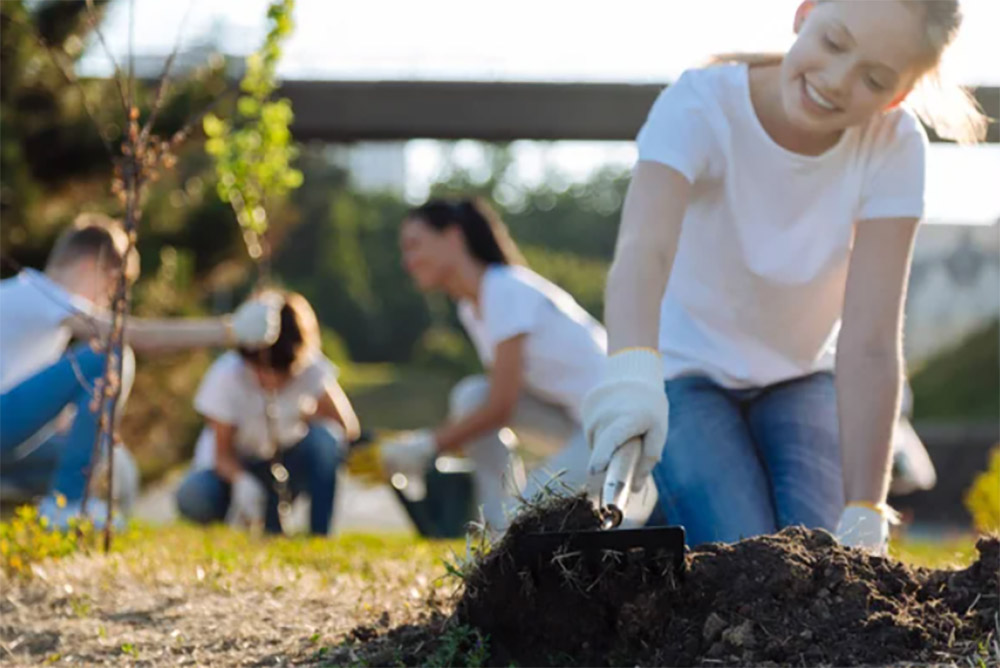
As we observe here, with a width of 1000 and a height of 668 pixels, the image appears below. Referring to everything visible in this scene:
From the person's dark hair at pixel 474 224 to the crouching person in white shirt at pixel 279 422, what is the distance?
2.94 ft

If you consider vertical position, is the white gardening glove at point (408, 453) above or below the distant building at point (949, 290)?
above

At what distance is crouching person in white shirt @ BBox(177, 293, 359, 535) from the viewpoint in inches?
254

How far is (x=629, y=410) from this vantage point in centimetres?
258

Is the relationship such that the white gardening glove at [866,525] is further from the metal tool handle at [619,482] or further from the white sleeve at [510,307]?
the white sleeve at [510,307]

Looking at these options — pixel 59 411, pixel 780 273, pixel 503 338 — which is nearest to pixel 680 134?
pixel 780 273

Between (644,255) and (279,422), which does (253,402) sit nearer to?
(279,422)

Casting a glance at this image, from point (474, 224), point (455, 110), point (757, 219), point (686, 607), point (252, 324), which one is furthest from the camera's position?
point (455, 110)

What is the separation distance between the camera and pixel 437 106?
9820 millimetres

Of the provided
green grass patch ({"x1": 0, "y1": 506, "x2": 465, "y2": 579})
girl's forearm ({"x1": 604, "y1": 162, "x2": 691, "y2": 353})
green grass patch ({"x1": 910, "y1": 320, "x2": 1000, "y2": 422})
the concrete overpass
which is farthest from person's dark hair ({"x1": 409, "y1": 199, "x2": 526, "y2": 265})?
green grass patch ({"x1": 910, "y1": 320, "x2": 1000, "y2": 422})

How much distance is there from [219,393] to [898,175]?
420 centimetres

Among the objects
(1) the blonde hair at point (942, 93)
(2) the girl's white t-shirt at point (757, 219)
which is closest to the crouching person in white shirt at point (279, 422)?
(2) the girl's white t-shirt at point (757, 219)

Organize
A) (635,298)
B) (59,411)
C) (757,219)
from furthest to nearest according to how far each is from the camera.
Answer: (59,411), (757,219), (635,298)

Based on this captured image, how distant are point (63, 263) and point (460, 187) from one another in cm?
3608

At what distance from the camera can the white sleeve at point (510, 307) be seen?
5.53m
